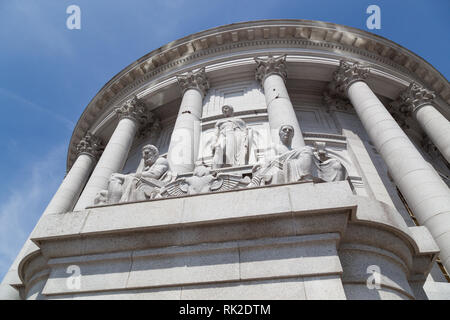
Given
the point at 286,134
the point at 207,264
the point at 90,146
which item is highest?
the point at 90,146

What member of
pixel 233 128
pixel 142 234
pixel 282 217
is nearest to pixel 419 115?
pixel 233 128

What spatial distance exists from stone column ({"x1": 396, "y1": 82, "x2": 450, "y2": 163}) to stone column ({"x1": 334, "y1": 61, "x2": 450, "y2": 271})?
3.31 meters

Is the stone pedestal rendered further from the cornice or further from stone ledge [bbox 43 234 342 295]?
the cornice

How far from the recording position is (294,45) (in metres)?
20.3

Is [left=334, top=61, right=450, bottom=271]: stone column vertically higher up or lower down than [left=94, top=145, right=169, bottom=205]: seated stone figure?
higher up

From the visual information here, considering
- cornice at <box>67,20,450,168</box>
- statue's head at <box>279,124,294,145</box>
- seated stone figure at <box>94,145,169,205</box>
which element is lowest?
seated stone figure at <box>94,145,169,205</box>

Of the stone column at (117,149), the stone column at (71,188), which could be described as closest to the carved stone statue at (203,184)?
the stone column at (117,149)

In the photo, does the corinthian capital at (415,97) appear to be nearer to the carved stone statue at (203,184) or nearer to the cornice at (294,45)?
the cornice at (294,45)

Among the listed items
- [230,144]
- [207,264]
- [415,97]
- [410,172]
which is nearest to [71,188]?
[230,144]

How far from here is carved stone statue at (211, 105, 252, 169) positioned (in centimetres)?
1000

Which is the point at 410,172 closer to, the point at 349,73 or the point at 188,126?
the point at 349,73

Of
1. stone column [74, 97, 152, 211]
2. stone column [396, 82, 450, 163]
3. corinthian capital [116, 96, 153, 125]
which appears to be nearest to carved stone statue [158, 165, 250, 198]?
stone column [74, 97, 152, 211]

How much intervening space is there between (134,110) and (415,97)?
61.4 ft
